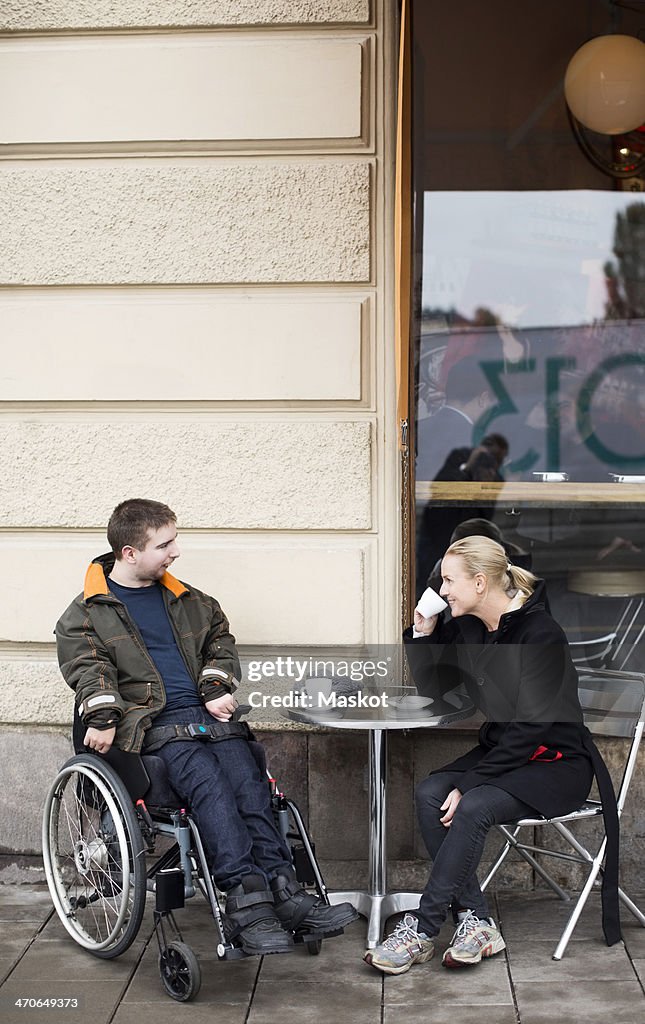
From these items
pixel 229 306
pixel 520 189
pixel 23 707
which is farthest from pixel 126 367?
pixel 520 189

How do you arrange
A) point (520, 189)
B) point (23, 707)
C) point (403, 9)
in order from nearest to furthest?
point (403, 9)
point (23, 707)
point (520, 189)

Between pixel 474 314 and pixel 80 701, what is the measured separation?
7.66 ft

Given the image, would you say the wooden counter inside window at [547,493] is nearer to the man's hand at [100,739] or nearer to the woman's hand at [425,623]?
the woman's hand at [425,623]

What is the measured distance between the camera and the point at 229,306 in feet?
14.8

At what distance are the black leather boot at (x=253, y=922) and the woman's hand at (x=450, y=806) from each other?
2.06 feet

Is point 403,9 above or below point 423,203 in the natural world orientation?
above

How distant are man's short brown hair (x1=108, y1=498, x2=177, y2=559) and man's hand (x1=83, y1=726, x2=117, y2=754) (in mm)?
592

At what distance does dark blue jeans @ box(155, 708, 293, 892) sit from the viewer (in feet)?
11.6

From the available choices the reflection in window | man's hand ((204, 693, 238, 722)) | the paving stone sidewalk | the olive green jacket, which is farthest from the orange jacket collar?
the reflection in window

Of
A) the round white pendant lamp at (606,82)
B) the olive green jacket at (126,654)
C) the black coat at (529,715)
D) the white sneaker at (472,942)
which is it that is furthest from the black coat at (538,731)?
the round white pendant lamp at (606,82)

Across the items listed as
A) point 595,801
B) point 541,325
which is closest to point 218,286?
point 541,325

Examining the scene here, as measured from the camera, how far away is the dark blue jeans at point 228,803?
3.54 metres

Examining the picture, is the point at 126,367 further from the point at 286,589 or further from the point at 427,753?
the point at 427,753

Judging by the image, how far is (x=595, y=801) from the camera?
3.98m
